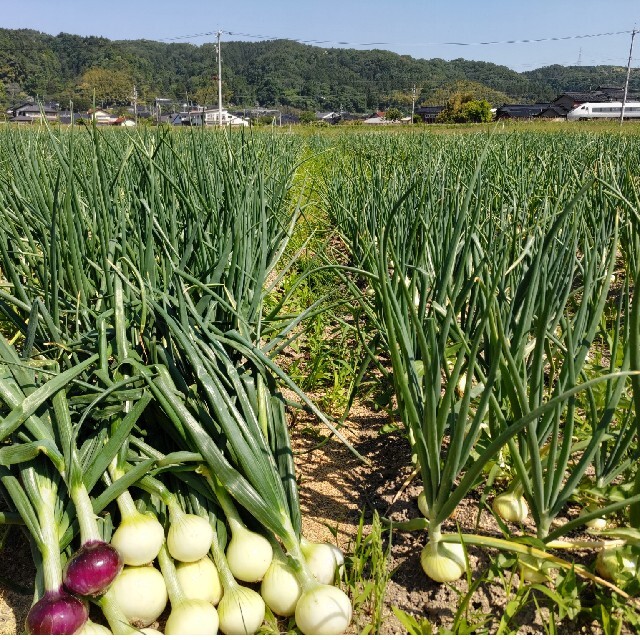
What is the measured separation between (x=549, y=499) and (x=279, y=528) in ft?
1.61

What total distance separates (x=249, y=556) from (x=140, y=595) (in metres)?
0.20

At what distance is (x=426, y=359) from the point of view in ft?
3.61

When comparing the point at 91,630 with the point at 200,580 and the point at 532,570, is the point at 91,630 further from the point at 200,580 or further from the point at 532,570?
the point at 532,570

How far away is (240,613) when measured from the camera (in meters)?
1.06

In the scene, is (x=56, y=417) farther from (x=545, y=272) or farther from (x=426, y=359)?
(x=545, y=272)

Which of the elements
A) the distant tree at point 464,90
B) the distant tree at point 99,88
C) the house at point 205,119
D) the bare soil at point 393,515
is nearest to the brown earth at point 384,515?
the bare soil at point 393,515

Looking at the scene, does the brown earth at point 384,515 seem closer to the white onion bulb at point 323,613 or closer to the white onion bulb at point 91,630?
the white onion bulb at point 323,613

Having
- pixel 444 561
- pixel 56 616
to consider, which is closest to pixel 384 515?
pixel 444 561

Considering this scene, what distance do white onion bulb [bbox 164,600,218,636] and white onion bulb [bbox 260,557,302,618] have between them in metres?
0.10

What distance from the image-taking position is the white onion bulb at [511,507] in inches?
49.9

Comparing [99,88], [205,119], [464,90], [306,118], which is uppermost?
[464,90]

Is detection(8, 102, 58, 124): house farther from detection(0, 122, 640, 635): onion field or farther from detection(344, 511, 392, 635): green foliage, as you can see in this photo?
detection(344, 511, 392, 635): green foliage

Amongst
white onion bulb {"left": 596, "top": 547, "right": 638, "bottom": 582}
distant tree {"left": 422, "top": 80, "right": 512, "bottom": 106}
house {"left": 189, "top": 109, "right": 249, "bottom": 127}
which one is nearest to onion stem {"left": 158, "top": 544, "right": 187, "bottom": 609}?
white onion bulb {"left": 596, "top": 547, "right": 638, "bottom": 582}

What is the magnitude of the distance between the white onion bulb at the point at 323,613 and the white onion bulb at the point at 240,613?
0.24 ft
